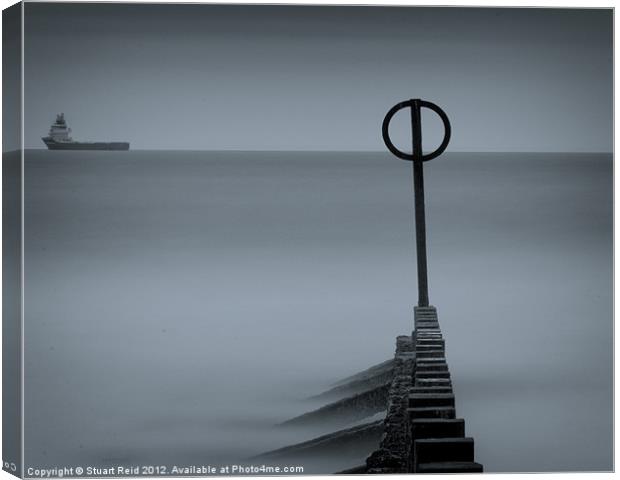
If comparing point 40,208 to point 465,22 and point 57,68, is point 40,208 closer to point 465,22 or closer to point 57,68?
point 57,68

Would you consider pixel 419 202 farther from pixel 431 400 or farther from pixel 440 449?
pixel 440 449

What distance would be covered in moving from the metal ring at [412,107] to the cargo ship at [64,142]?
3.91 ft

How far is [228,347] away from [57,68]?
1.48m

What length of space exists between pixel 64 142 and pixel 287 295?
1224mm

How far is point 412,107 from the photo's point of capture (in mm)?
7180

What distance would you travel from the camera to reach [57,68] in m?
7.04

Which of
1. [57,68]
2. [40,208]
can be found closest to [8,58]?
[57,68]

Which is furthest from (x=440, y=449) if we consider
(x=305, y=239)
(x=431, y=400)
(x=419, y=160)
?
(x=419, y=160)

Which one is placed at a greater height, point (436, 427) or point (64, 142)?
point (64, 142)

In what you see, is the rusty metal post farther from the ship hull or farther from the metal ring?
the ship hull

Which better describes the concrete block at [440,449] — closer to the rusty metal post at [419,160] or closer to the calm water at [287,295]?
the calm water at [287,295]

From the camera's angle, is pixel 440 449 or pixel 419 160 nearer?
pixel 440 449

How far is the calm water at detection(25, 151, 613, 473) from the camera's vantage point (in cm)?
701

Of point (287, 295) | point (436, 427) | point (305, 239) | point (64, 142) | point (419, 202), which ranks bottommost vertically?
point (436, 427)
